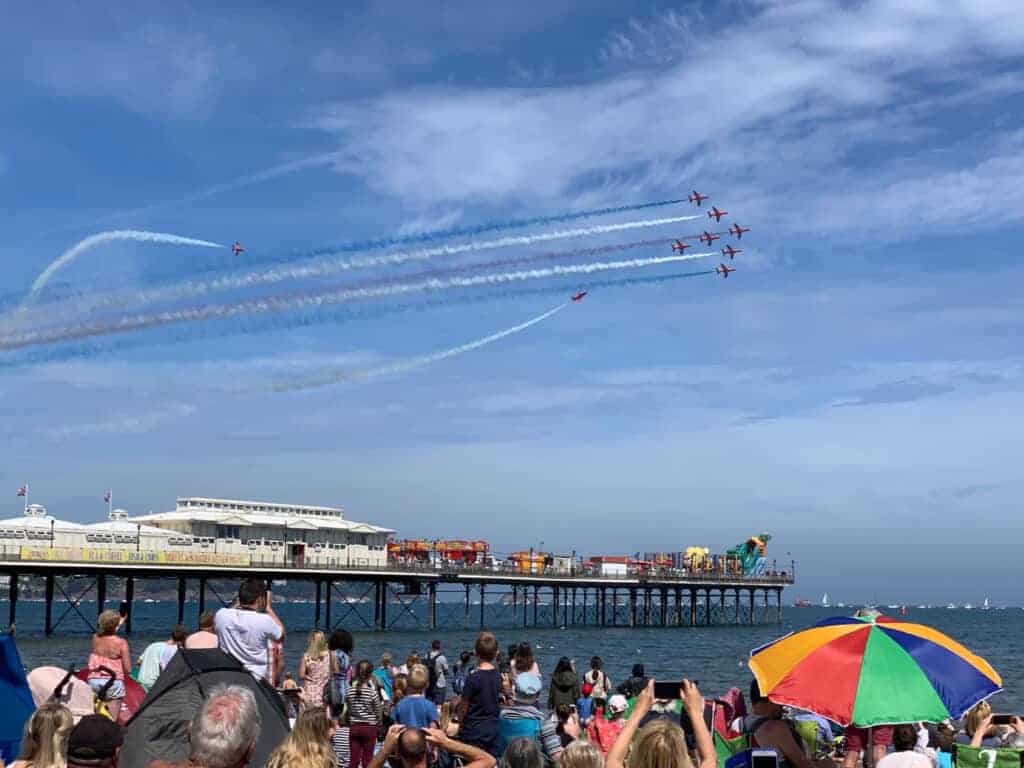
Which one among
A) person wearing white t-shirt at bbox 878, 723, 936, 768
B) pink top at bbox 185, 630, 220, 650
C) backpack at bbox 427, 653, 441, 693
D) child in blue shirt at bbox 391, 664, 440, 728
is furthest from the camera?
backpack at bbox 427, 653, 441, 693

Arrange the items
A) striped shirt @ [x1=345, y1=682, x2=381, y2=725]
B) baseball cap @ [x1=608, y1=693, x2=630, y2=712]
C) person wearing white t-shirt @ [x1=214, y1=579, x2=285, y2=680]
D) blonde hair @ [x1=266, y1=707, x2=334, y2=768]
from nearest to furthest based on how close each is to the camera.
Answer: blonde hair @ [x1=266, y1=707, x2=334, y2=768]
person wearing white t-shirt @ [x1=214, y1=579, x2=285, y2=680]
striped shirt @ [x1=345, y1=682, x2=381, y2=725]
baseball cap @ [x1=608, y1=693, x2=630, y2=712]

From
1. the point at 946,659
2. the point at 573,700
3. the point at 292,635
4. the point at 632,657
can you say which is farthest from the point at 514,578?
the point at 946,659

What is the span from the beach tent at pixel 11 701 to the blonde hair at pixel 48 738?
1.86 metres

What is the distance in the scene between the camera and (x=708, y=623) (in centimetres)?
10631

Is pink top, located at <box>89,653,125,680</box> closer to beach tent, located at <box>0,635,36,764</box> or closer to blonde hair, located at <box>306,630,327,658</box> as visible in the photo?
beach tent, located at <box>0,635,36,764</box>

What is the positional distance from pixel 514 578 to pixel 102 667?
74843 millimetres

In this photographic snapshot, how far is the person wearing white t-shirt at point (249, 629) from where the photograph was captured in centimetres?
1046

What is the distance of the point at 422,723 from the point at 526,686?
6.74 ft

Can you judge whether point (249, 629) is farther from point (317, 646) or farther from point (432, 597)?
point (432, 597)

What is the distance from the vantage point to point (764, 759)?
309 inches

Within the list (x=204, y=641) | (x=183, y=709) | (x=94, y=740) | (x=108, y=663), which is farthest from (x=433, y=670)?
(x=94, y=740)

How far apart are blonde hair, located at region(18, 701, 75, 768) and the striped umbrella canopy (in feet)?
15.5

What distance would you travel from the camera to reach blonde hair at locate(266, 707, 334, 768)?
652 centimetres

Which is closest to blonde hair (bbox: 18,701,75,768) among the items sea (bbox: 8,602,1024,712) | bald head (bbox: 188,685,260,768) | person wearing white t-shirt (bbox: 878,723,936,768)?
bald head (bbox: 188,685,260,768)
